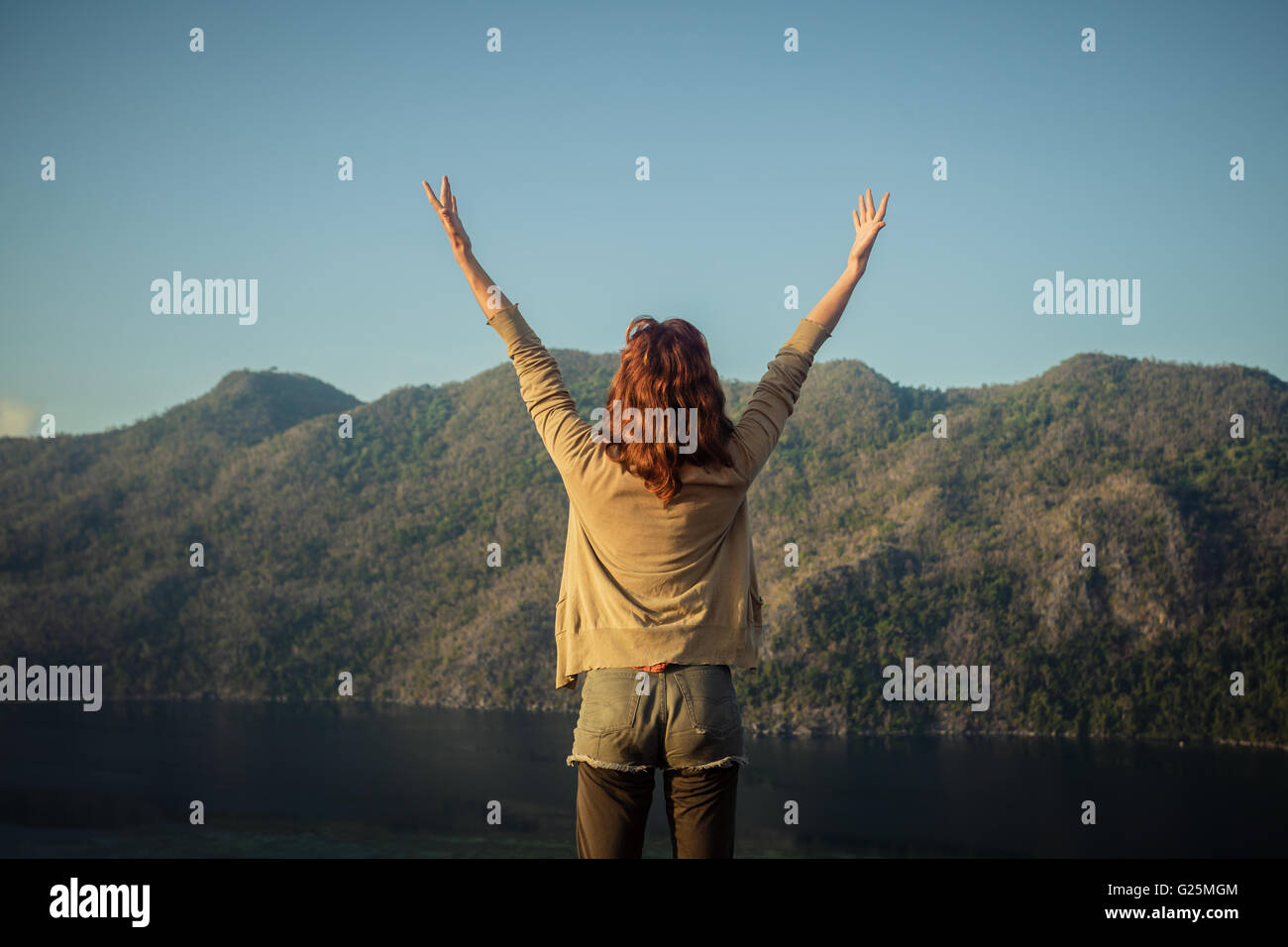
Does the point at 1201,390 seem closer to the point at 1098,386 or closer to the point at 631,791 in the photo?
the point at 1098,386

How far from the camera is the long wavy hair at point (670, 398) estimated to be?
79.4 inches

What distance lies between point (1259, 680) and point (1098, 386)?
1266 cm

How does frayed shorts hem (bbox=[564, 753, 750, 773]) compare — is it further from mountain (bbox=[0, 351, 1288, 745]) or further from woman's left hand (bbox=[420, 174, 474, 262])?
mountain (bbox=[0, 351, 1288, 745])

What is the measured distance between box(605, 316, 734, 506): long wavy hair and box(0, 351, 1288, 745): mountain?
15486 millimetres

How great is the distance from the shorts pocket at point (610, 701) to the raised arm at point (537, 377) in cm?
48

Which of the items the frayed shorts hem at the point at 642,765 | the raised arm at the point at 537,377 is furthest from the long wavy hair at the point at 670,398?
the frayed shorts hem at the point at 642,765

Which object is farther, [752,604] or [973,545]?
[973,545]

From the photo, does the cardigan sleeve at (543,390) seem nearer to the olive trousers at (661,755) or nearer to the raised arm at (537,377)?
the raised arm at (537,377)

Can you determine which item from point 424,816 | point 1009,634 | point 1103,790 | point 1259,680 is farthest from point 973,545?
point 424,816

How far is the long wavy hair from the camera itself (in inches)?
79.4

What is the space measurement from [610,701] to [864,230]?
1.61m

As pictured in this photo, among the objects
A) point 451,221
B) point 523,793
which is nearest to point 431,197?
point 451,221

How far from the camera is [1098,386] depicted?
95.6ft

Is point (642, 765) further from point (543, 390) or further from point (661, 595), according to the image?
point (543, 390)
